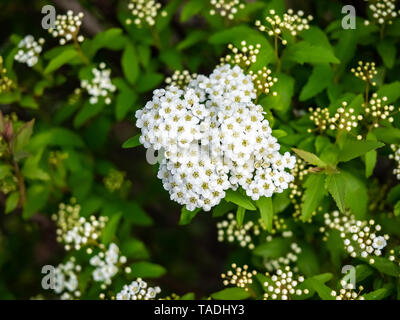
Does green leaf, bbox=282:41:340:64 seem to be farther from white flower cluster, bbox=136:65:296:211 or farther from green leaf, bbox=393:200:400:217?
green leaf, bbox=393:200:400:217

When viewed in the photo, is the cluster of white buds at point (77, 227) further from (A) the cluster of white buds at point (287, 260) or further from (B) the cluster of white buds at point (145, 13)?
(B) the cluster of white buds at point (145, 13)

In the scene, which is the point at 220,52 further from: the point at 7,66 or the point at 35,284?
the point at 35,284

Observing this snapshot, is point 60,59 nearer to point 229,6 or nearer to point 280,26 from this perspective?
point 229,6

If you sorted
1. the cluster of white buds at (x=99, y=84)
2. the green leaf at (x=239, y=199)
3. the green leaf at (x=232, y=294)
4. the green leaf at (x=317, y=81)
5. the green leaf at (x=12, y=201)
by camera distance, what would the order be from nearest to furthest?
the green leaf at (x=239, y=199), the green leaf at (x=232, y=294), the green leaf at (x=317, y=81), the green leaf at (x=12, y=201), the cluster of white buds at (x=99, y=84)

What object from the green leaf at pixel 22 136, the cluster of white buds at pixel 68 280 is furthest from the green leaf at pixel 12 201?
the cluster of white buds at pixel 68 280

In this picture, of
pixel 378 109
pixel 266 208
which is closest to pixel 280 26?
pixel 378 109

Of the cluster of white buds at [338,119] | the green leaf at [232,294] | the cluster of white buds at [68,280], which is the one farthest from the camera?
the cluster of white buds at [68,280]
